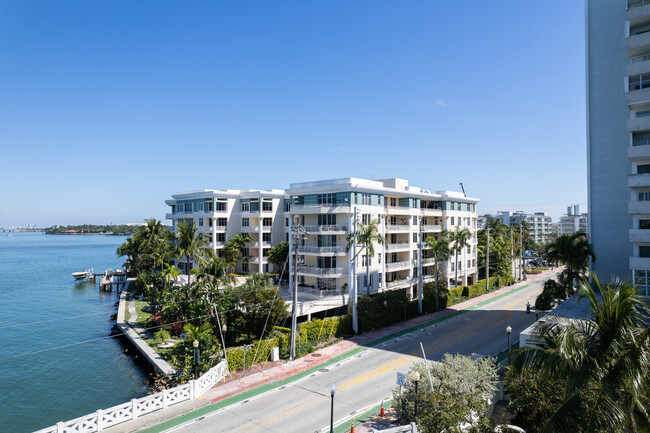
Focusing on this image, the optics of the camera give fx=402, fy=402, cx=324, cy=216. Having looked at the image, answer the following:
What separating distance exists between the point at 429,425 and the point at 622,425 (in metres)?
7.03

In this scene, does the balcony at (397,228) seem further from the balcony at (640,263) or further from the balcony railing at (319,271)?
the balcony at (640,263)

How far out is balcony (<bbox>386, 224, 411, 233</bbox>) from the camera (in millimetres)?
49153

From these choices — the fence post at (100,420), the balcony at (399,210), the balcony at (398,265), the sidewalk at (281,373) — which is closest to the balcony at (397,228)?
the balcony at (399,210)

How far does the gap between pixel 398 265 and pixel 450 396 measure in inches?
1233

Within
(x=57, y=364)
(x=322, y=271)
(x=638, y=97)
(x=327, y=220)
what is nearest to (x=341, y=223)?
(x=327, y=220)

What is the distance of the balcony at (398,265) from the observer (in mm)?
48188

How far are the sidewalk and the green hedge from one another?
1.38 m

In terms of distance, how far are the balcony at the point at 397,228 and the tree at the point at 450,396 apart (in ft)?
90.5

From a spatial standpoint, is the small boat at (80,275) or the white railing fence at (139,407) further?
the small boat at (80,275)

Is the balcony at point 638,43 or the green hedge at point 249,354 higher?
the balcony at point 638,43

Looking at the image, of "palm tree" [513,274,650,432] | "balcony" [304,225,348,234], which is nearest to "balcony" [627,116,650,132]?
"balcony" [304,225,348,234]

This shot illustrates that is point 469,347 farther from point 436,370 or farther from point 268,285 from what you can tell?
point 268,285

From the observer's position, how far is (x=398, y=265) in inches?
1949

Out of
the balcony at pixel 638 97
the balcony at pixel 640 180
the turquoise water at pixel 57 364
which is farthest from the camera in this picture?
the balcony at pixel 638 97
